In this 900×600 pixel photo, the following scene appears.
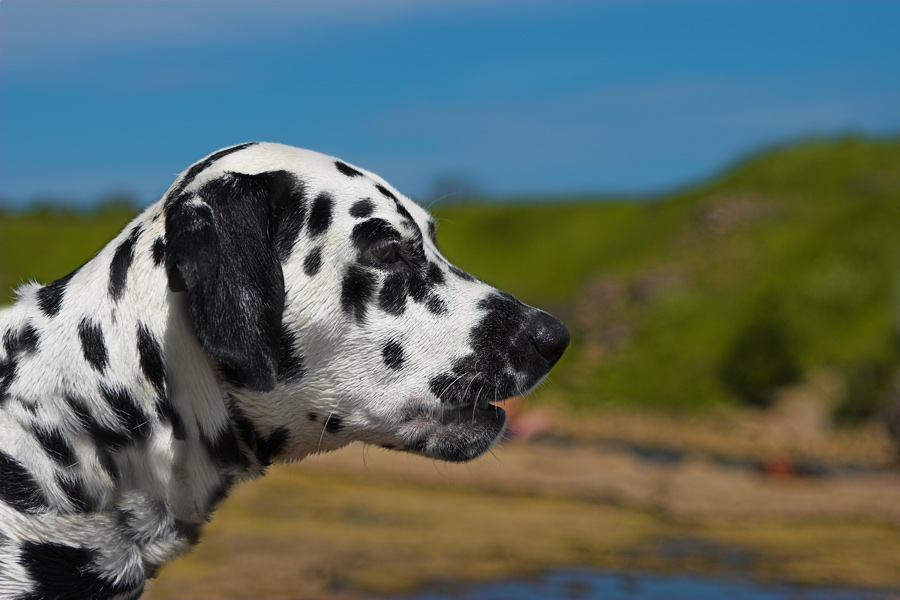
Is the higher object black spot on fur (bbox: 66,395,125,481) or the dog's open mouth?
the dog's open mouth

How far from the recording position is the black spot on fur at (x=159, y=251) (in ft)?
9.81

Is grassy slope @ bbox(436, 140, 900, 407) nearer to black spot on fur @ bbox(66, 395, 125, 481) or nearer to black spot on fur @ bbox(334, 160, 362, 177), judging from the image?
black spot on fur @ bbox(334, 160, 362, 177)

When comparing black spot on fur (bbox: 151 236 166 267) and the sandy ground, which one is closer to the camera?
black spot on fur (bbox: 151 236 166 267)

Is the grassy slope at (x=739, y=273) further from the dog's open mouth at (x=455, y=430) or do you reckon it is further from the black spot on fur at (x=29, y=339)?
the black spot on fur at (x=29, y=339)

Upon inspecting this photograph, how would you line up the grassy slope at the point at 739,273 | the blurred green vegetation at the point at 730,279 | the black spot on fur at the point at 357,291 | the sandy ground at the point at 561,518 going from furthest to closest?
the grassy slope at the point at 739,273 → the blurred green vegetation at the point at 730,279 → the sandy ground at the point at 561,518 → the black spot on fur at the point at 357,291

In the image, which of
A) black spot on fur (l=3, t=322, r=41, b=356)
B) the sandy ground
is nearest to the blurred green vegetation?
the sandy ground

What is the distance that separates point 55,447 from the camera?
2.90 meters

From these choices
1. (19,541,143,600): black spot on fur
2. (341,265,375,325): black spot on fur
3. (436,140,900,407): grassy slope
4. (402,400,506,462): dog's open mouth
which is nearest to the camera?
(19,541,143,600): black spot on fur

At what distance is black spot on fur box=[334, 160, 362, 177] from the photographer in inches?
132

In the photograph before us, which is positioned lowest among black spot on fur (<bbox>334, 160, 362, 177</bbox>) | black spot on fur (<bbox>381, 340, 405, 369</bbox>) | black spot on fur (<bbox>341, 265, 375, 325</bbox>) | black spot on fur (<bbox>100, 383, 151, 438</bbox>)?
black spot on fur (<bbox>100, 383, 151, 438</bbox>)

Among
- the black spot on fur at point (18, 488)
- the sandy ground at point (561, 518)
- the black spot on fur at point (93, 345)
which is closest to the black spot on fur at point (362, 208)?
the black spot on fur at point (93, 345)

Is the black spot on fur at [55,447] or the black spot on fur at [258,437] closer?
the black spot on fur at [55,447]

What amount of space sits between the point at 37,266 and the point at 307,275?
115ft

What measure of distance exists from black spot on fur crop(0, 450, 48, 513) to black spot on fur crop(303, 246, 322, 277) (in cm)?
104
